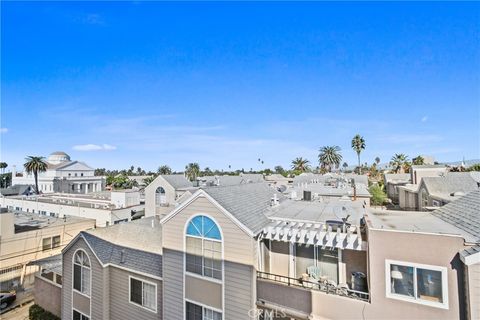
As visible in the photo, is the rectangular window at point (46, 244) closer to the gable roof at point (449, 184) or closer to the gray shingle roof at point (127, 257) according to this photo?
the gray shingle roof at point (127, 257)

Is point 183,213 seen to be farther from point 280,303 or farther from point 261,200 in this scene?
point 280,303

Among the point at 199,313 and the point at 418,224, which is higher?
the point at 418,224

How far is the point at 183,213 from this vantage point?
11.8 m

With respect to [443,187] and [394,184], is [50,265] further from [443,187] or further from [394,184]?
[394,184]

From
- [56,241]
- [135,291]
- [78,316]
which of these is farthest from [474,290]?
[56,241]

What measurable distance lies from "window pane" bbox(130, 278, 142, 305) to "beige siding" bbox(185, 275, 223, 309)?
12.1 ft

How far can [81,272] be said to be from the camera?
15125mm

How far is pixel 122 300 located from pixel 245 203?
924cm

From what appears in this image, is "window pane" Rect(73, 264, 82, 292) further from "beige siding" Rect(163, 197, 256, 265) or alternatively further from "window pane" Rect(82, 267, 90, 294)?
"beige siding" Rect(163, 197, 256, 265)

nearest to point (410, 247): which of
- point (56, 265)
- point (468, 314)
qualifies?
point (468, 314)

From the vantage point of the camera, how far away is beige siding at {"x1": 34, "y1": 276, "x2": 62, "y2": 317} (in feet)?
56.6

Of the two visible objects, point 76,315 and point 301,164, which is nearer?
point 76,315

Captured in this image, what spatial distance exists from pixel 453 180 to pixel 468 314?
88.4ft

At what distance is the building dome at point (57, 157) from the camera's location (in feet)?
271
